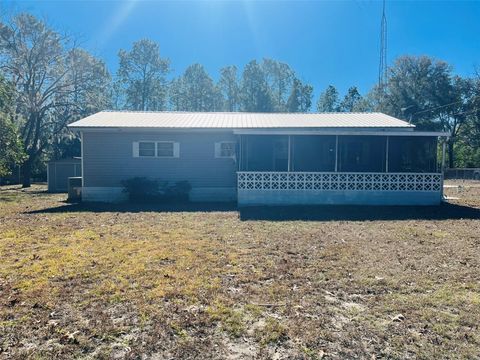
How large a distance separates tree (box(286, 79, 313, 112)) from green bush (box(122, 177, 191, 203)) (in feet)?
108

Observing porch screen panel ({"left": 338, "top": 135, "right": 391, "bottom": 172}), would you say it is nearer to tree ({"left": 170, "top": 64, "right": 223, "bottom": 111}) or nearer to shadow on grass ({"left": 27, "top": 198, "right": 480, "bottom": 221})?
shadow on grass ({"left": 27, "top": 198, "right": 480, "bottom": 221})

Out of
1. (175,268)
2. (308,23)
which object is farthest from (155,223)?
(308,23)

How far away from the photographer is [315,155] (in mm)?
15016

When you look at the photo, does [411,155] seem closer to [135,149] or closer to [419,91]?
[135,149]

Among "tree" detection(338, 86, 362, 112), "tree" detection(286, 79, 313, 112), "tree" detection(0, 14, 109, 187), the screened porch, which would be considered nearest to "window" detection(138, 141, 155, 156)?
the screened porch

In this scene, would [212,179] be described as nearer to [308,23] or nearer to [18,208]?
[18,208]

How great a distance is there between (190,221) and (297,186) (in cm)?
502

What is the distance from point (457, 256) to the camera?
595 cm

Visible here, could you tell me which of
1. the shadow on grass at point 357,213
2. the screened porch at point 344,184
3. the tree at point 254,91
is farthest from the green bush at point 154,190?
the tree at point 254,91

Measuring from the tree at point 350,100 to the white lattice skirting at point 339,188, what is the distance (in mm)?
37602

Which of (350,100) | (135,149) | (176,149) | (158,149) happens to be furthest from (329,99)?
(135,149)

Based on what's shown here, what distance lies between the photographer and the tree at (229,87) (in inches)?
1721

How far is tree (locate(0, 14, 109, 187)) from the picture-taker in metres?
22.8

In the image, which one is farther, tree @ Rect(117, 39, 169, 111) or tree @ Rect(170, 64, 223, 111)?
tree @ Rect(170, 64, 223, 111)
